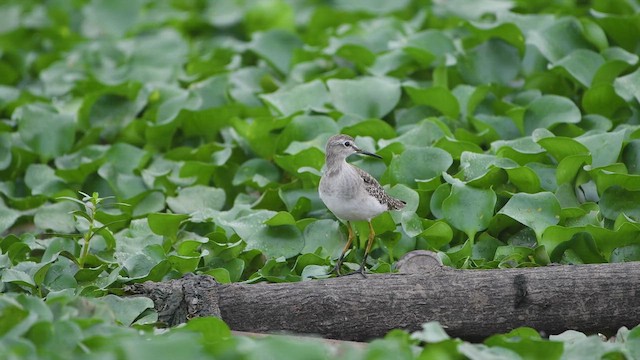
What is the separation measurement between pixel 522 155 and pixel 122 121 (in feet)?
10.8

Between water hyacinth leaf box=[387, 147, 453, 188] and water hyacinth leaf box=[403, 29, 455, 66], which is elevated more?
water hyacinth leaf box=[387, 147, 453, 188]

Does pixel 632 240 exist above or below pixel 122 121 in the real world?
above

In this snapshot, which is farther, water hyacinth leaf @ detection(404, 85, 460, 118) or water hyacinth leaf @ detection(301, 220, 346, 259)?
water hyacinth leaf @ detection(404, 85, 460, 118)

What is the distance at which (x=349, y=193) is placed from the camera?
5.21 meters

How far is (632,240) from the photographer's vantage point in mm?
5281

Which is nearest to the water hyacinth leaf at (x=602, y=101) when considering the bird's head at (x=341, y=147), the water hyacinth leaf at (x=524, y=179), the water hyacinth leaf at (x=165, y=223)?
the water hyacinth leaf at (x=524, y=179)

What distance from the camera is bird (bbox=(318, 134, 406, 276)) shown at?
5.22m

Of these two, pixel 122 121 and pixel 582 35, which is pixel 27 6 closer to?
pixel 122 121

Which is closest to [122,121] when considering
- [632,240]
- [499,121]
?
[499,121]

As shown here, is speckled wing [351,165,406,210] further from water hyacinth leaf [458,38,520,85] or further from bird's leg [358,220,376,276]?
water hyacinth leaf [458,38,520,85]

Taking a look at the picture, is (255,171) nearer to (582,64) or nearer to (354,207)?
(354,207)

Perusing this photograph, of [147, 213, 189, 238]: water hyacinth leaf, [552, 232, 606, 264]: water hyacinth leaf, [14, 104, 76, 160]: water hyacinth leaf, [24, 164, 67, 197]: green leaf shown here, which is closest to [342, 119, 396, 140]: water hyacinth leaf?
[147, 213, 189, 238]: water hyacinth leaf

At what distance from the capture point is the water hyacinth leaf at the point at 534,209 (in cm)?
541

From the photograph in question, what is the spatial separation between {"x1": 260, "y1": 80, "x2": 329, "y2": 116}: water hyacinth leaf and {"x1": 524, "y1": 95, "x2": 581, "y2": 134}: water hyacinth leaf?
1439mm
